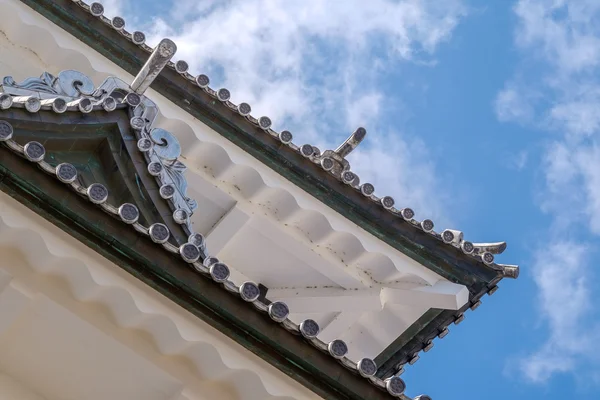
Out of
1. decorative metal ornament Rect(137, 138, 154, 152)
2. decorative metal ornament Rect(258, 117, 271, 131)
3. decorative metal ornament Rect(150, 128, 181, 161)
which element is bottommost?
decorative metal ornament Rect(137, 138, 154, 152)

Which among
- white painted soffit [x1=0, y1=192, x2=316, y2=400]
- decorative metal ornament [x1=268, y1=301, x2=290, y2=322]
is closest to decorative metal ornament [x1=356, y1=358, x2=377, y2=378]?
white painted soffit [x1=0, y1=192, x2=316, y2=400]

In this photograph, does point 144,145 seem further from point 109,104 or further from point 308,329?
point 308,329

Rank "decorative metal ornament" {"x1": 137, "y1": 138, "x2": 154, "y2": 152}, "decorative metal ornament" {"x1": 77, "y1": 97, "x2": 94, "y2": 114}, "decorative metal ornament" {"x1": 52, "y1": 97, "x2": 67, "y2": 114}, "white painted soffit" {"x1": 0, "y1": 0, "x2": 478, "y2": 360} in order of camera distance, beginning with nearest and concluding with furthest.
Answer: "decorative metal ornament" {"x1": 52, "y1": 97, "x2": 67, "y2": 114}, "decorative metal ornament" {"x1": 77, "y1": 97, "x2": 94, "y2": 114}, "decorative metal ornament" {"x1": 137, "y1": 138, "x2": 154, "y2": 152}, "white painted soffit" {"x1": 0, "y1": 0, "x2": 478, "y2": 360}

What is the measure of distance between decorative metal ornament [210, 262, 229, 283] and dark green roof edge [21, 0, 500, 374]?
572cm

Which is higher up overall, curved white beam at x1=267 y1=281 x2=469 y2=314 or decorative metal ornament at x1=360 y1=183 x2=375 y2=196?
decorative metal ornament at x1=360 y1=183 x2=375 y2=196

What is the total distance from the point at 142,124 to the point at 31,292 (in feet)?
7.57

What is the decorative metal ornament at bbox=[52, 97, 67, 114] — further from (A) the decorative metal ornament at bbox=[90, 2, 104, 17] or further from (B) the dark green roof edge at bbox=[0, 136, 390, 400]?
(A) the decorative metal ornament at bbox=[90, 2, 104, 17]

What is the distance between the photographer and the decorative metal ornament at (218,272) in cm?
738

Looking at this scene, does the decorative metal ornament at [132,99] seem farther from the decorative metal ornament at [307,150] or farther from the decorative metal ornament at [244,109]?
the decorative metal ornament at [307,150]

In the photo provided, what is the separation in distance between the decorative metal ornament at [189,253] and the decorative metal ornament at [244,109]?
578 cm

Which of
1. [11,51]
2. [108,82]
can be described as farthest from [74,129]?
[11,51]

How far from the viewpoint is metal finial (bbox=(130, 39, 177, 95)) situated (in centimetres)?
901

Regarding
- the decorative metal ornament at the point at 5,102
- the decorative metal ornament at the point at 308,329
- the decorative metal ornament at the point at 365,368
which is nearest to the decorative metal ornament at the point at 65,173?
the decorative metal ornament at the point at 5,102

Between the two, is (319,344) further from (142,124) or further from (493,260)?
(493,260)
